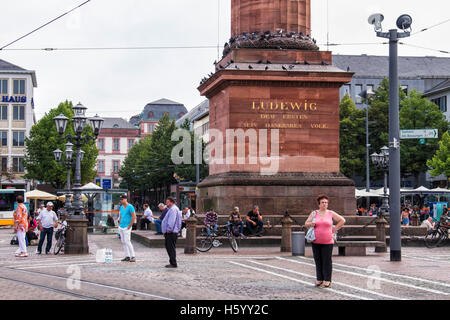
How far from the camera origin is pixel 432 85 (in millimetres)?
103188

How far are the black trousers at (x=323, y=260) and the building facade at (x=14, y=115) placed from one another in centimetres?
8979

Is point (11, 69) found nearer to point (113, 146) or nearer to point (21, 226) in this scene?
point (113, 146)

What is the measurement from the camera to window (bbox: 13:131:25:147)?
101 metres

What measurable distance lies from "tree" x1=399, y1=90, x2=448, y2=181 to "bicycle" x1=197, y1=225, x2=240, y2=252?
5280 cm

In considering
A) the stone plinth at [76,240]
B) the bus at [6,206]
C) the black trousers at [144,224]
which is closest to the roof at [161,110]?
the bus at [6,206]

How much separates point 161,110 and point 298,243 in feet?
538

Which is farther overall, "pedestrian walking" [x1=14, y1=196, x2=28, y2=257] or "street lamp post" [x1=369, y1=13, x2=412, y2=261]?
"pedestrian walking" [x1=14, y1=196, x2=28, y2=257]

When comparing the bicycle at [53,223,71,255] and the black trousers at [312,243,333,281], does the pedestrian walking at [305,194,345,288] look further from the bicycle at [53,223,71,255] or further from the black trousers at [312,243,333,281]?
the bicycle at [53,223,71,255]

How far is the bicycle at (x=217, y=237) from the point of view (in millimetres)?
25094

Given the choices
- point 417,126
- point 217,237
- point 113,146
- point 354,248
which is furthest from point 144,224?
point 113,146

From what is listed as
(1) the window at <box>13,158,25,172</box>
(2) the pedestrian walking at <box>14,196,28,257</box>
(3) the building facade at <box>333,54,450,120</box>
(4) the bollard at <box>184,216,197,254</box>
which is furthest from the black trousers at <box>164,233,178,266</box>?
(1) the window at <box>13,158,25,172</box>

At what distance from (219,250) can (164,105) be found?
161892 mm

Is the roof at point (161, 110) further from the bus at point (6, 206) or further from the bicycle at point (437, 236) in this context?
the bicycle at point (437, 236)
